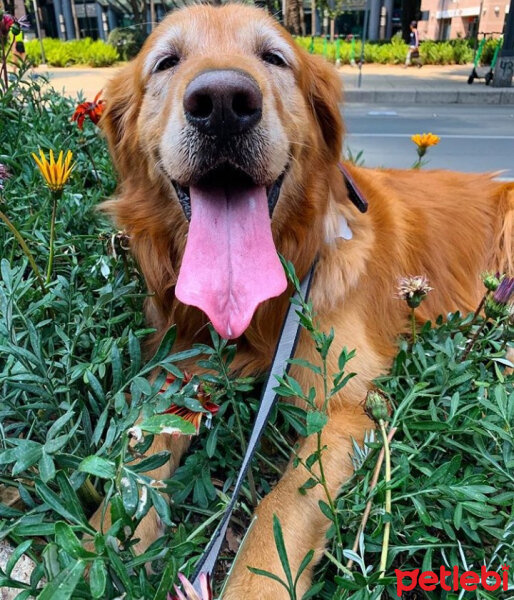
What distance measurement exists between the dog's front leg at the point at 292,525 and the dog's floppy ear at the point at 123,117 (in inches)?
62.4

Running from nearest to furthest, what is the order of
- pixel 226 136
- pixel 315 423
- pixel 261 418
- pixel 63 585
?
1. pixel 63 585
2. pixel 315 423
3. pixel 261 418
4. pixel 226 136

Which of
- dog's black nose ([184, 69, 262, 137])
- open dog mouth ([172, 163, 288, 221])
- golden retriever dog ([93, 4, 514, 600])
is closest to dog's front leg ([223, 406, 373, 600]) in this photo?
golden retriever dog ([93, 4, 514, 600])

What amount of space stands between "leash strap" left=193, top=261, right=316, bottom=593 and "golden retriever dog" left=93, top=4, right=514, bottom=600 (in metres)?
0.14

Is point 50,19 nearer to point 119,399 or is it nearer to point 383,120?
point 383,120

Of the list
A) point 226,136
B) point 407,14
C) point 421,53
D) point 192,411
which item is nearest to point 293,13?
point 421,53

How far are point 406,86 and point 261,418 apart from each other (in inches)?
737

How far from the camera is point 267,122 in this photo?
1888mm

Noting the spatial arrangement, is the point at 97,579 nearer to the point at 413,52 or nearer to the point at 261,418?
the point at 261,418

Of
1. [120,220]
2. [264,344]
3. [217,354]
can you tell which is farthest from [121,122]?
[217,354]

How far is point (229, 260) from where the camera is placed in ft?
6.04

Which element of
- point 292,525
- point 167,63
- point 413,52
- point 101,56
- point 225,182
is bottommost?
point 292,525

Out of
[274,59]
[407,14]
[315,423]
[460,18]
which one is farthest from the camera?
[407,14]

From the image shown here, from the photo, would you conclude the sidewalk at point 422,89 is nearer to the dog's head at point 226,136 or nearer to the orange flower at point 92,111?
the orange flower at point 92,111

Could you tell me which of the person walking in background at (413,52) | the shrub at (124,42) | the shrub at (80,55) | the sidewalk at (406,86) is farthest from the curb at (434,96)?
the shrub at (80,55)
